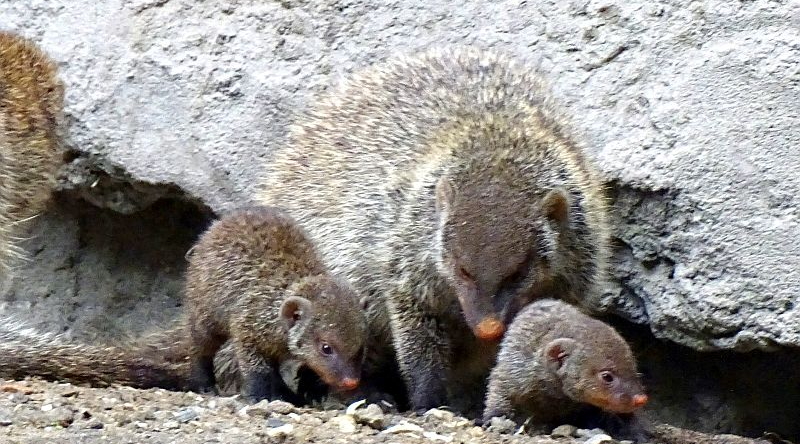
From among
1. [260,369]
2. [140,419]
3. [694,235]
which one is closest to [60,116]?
[260,369]

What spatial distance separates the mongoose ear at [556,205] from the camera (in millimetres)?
3820

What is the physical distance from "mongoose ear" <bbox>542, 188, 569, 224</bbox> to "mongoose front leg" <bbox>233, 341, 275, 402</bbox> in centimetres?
98

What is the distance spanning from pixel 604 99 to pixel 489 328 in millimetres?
1182

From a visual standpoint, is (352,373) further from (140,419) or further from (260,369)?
(140,419)

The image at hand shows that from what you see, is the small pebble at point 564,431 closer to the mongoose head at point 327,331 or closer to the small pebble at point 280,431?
the mongoose head at point 327,331

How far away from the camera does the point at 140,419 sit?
11.0ft

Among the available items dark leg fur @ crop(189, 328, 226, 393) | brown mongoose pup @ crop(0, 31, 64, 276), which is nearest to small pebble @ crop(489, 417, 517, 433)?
dark leg fur @ crop(189, 328, 226, 393)

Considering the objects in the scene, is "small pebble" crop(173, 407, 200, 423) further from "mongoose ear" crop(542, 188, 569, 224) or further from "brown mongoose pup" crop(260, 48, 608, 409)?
"mongoose ear" crop(542, 188, 569, 224)

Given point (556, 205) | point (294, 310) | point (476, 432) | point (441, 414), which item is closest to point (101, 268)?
point (294, 310)

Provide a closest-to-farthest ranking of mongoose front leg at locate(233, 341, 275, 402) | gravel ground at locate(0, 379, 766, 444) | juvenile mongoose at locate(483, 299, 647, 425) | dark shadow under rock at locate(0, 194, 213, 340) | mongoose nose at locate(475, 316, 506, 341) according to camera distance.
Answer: gravel ground at locate(0, 379, 766, 444) → juvenile mongoose at locate(483, 299, 647, 425) → mongoose nose at locate(475, 316, 506, 341) → mongoose front leg at locate(233, 341, 275, 402) → dark shadow under rock at locate(0, 194, 213, 340)

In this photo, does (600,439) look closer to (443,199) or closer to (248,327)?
(443,199)

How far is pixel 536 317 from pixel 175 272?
2164 millimetres

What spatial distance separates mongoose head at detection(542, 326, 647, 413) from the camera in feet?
11.3

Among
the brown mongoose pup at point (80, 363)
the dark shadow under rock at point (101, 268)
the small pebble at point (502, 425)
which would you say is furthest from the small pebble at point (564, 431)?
the dark shadow under rock at point (101, 268)
